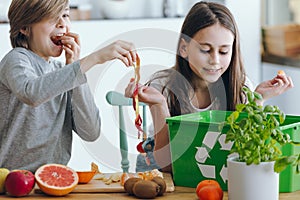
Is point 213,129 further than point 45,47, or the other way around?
point 45,47

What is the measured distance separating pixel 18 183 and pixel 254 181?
0.55 metres

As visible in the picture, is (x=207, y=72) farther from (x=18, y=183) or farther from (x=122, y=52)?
(x=18, y=183)

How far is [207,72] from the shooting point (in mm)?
1956

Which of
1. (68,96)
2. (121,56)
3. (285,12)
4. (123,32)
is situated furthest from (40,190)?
(285,12)

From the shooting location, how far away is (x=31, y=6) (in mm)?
1939

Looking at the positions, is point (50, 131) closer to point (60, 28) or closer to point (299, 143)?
point (60, 28)

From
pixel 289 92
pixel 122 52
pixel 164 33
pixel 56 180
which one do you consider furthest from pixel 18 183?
pixel 289 92

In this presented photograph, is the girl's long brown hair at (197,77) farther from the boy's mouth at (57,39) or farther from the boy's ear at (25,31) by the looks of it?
the boy's ear at (25,31)

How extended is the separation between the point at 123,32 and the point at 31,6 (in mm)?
1969

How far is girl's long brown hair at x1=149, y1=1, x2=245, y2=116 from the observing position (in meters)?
2.00

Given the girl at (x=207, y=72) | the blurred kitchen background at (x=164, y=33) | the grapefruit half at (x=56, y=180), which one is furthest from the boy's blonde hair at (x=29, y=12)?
the blurred kitchen background at (x=164, y=33)

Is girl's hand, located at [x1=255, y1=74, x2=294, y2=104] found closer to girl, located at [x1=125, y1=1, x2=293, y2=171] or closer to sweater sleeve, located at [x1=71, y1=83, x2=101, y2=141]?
girl, located at [x1=125, y1=1, x2=293, y2=171]

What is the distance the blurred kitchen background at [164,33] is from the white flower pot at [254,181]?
84.2 inches

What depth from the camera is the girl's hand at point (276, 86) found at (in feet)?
6.09
